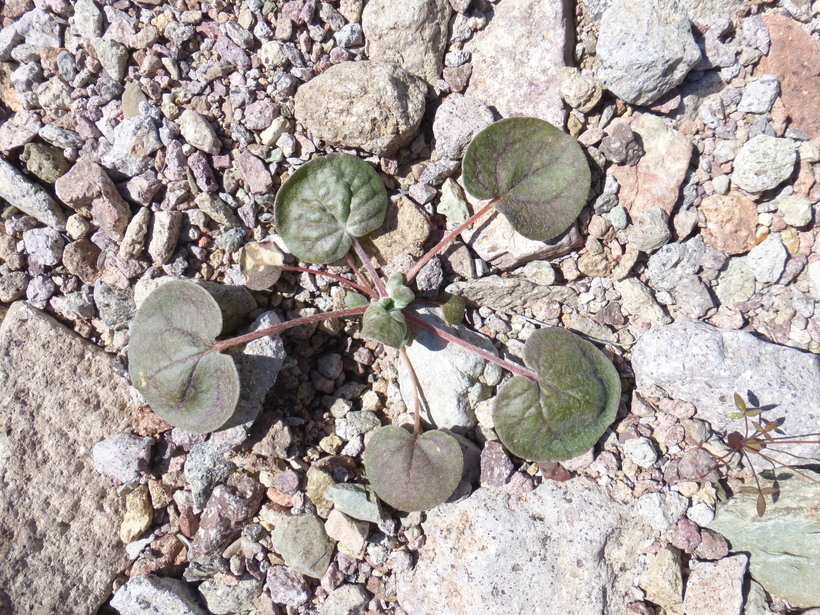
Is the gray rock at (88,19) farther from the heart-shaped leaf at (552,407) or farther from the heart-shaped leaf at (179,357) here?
the heart-shaped leaf at (552,407)

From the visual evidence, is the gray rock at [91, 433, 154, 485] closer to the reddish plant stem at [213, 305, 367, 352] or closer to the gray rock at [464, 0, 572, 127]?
the reddish plant stem at [213, 305, 367, 352]

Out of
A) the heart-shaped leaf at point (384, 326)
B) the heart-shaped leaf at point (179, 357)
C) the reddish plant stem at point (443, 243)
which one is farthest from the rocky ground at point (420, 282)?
the heart-shaped leaf at point (384, 326)

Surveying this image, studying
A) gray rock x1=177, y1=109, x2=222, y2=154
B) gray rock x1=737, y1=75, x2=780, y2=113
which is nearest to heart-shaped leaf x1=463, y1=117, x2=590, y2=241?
gray rock x1=737, y1=75, x2=780, y2=113

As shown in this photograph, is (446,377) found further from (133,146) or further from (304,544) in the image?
(133,146)

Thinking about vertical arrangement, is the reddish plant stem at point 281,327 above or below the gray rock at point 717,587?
above

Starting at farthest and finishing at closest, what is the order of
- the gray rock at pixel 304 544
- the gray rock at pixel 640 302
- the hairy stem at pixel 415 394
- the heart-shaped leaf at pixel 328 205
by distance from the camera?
the gray rock at pixel 640 302, the heart-shaped leaf at pixel 328 205, the hairy stem at pixel 415 394, the gray rock at pixel 304 544

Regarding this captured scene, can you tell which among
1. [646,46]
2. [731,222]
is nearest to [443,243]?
[646,46]

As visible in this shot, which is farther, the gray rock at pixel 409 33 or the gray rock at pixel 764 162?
the gray rock at pixel 409 33
